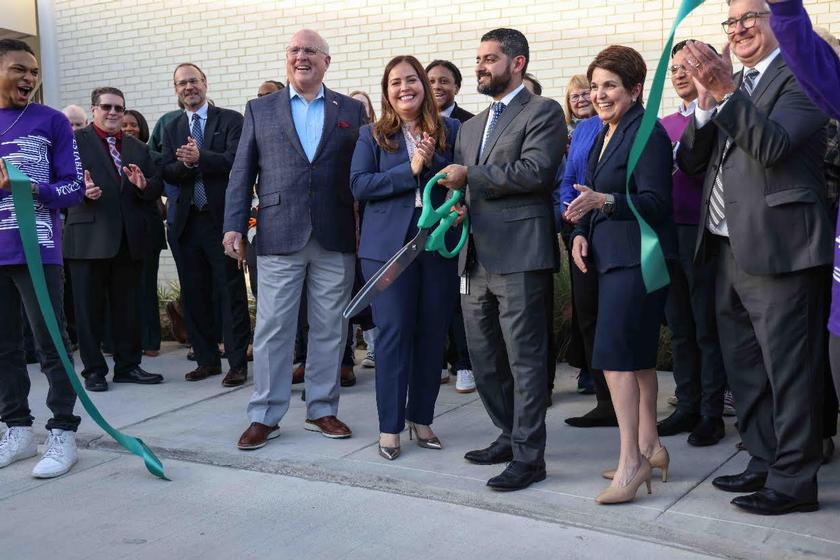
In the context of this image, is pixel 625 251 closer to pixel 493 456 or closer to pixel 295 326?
pixel 493 456

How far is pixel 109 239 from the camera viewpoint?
671 cm

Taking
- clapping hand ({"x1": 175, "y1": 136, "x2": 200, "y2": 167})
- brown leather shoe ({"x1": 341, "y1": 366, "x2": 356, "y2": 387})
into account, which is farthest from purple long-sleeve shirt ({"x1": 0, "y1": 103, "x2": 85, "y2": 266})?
brown leather shoe ({"x1": 341, "y1": 366, "x2": 356, "y2": 387})

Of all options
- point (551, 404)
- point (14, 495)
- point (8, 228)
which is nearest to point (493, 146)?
point (551, 404)

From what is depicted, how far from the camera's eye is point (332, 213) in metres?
5.15

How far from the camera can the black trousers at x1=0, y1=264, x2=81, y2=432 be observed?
4.80 metres

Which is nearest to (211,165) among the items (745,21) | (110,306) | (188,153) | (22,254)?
(188,153)

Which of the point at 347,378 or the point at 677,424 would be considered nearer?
the point at 677,424

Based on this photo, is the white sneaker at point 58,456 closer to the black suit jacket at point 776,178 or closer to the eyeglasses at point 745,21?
the black suit jacket at point 776,178

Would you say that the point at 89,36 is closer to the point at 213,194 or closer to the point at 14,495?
the point at 213,194

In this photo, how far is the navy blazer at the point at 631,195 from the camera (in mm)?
4062

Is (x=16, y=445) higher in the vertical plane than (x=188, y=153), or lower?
lower

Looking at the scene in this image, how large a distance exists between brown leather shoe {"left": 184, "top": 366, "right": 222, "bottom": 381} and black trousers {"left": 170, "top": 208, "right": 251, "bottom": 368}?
0.11 feet

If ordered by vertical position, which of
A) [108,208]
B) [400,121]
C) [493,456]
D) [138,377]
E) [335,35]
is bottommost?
[138,377]

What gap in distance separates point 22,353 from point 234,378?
1.81 metres
